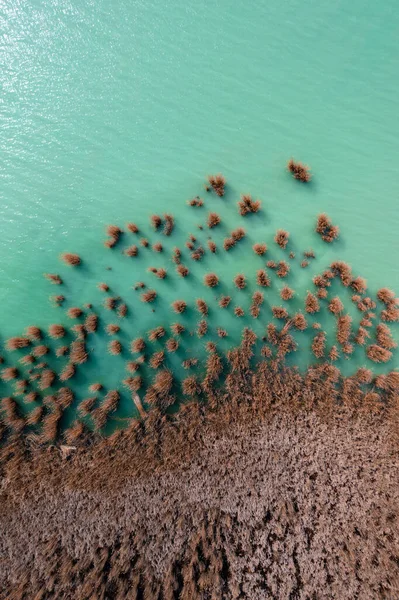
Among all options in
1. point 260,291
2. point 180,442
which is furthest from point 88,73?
point 180,442

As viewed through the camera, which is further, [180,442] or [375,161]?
[375,161]

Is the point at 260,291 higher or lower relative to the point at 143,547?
higher

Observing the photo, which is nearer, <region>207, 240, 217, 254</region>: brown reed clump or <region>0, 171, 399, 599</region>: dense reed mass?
<region>0, 171, 399, 599</region>: dense reed mass

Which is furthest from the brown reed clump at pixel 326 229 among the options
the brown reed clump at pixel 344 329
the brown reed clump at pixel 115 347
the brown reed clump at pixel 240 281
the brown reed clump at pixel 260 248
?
the brown reed clump at pixel 115 347

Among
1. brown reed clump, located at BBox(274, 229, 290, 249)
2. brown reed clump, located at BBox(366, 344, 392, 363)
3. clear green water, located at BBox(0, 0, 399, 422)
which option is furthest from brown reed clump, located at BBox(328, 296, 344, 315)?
brown reed clump, located at BBox(274, 229, 290, 249)

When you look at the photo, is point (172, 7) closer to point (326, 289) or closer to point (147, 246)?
point (147, 246)

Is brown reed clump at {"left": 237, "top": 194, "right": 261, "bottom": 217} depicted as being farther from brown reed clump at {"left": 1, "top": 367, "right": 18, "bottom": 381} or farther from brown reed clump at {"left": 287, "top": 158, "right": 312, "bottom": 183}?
brown reed clump at {"left": 1, "top": 367, "right": 18, "bottom": 381}

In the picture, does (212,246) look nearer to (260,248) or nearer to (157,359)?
(260,248)
